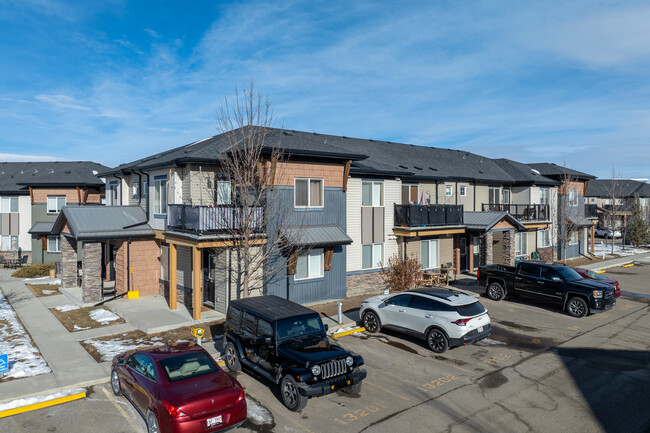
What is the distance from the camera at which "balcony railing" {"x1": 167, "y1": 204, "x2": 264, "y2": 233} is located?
1579 cm

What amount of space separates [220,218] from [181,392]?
8881 mm

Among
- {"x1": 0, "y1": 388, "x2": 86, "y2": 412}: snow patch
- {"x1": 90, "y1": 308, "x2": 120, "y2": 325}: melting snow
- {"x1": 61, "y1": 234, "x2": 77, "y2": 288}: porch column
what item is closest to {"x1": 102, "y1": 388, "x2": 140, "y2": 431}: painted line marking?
{"x1": 0, "y1": 388, "x2": 86, "y2": 412}: snow patch

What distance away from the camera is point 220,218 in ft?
53.5

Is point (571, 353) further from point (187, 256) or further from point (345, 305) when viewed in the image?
point (187, 256)

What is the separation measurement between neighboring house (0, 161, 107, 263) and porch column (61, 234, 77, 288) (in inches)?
411

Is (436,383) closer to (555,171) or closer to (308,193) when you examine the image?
(308,193)

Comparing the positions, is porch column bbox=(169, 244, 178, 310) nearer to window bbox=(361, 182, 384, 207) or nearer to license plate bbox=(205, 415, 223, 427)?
window bbox=(361, 182, 384, 207)

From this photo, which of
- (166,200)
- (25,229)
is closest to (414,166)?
Result: (166,200)

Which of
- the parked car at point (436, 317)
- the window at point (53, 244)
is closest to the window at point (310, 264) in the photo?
the parked car at point (436, 317)

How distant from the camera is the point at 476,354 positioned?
1338 centimetres

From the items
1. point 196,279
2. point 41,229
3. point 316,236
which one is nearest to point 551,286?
point 316,236

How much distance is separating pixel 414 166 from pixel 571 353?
15.3m

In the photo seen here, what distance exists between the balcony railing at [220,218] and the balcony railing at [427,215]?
8.86 meters

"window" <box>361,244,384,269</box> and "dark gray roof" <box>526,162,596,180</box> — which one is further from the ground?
"dark gray roof" <box>526,162,596,180</box>
